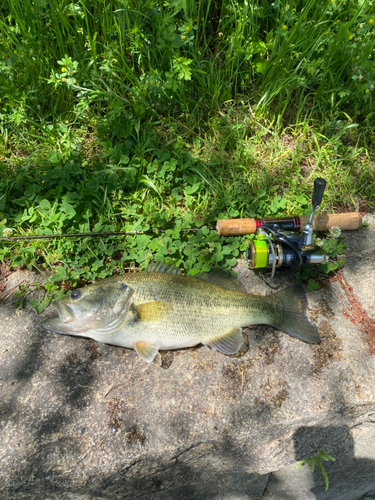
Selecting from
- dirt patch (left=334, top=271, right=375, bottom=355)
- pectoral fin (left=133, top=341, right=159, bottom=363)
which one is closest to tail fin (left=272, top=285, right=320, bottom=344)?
dirt patch (left=334, top=271, right=375, bottom=355)

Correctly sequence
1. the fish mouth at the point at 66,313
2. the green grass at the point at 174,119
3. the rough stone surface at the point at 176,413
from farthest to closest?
the green grass at the point at 174,119
the fish mouth at the point at 66,313
the rough stone surface at the point at 176,413

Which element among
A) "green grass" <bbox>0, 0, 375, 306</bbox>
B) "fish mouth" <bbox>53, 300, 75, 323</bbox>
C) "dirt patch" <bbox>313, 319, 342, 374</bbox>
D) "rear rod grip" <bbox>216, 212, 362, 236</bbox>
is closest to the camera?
"fish mouth" <bbox>53, 300, 75, 323</bbox>

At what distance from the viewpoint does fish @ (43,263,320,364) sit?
2.80m

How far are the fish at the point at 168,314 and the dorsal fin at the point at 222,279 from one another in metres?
0.11

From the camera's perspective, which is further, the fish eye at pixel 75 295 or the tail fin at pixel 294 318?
the tail fin at pixel 294 318

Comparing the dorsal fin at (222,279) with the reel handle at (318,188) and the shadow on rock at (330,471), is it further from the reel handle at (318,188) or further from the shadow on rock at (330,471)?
the shadow on rock at (330,471)

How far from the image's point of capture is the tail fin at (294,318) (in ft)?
9.68

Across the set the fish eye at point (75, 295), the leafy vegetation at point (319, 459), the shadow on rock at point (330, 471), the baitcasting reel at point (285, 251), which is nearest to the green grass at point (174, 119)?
the baitcasting reel at point (285, 251)

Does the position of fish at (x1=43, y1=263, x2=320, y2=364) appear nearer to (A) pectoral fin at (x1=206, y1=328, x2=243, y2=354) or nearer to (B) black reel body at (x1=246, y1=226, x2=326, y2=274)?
(A) pectoral fin at (x1=206, y1=328, x2=243, y2=354)

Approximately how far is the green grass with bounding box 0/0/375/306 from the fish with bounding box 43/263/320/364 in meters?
0.55

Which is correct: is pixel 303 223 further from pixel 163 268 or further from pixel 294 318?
pixel 163 268

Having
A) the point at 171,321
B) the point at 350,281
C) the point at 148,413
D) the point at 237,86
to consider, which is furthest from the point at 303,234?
the point at 237,86

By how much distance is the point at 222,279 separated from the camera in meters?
3.18

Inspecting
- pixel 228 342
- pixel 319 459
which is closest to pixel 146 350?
pixel 228 342
